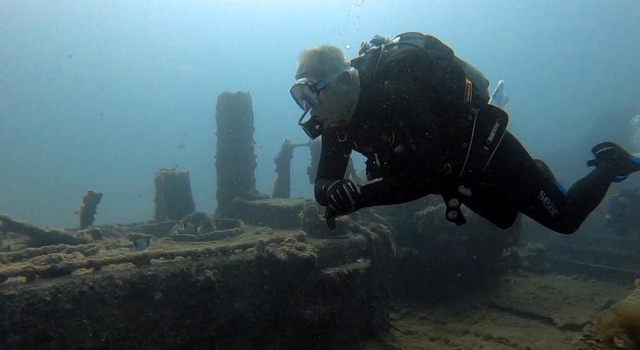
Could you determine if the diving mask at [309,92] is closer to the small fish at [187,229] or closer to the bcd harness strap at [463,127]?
the bcd harness strap at [463,127]

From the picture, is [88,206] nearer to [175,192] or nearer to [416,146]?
[175,192]

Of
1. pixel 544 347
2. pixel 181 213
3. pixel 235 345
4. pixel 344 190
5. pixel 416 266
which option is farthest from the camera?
pixel 181 213

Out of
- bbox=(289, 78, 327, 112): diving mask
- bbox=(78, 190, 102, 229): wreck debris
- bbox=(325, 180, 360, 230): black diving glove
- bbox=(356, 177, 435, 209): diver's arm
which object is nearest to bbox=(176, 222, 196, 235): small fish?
bbox=(78, 190, 102, 229): wreck debris

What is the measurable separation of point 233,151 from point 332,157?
33.6 feet

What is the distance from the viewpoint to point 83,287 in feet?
16.0

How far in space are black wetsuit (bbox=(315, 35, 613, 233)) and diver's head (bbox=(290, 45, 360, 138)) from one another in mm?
96

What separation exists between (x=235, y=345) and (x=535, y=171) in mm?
4782

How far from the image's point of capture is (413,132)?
3.51 meters

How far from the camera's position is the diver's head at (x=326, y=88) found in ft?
12.6

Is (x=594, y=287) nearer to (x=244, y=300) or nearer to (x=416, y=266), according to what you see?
(x=416, y=266)

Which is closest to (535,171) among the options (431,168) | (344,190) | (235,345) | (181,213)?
(431,168)

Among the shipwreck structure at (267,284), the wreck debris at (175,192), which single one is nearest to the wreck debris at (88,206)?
the shipwreck structure at (267,284)

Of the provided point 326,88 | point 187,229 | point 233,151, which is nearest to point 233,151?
point 233,151

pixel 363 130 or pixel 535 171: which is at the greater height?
pixel 363 130
